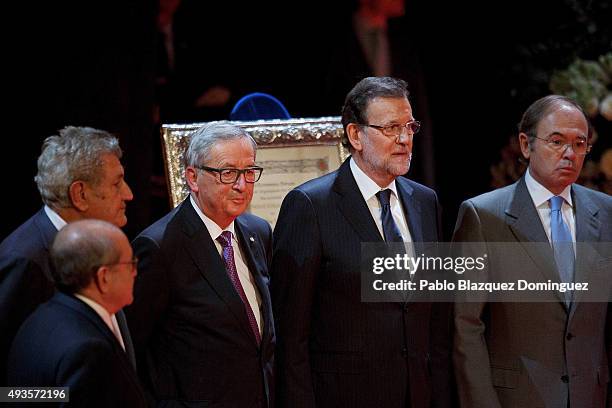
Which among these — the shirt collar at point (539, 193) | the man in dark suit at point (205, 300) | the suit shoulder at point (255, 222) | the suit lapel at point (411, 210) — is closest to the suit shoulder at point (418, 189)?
the suit lapel at point (411, 210)

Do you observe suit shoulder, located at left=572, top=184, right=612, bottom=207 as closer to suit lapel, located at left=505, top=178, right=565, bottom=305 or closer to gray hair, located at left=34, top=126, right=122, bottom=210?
suit lapel, located at left=505, top=178, right=565, bottom=305

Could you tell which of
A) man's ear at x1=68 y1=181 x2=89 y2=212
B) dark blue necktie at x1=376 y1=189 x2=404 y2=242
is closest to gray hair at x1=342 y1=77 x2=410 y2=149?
dark blue necktie at x1=376 y1=189 x2=404 y2=242

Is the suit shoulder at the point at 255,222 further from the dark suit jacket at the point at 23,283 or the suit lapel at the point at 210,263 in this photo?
the dark suit jacket at the point at 23,283

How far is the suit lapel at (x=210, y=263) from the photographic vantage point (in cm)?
323

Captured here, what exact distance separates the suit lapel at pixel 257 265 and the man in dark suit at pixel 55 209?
422 mm

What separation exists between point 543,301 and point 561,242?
0.23 m

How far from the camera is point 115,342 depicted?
273 centimetres

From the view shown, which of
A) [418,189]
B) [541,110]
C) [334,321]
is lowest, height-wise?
[334,321]

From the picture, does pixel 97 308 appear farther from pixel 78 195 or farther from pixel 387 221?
pixel 387 221

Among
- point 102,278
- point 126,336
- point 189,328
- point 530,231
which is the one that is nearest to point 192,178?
point 189,328

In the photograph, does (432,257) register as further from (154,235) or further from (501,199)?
(154,235)

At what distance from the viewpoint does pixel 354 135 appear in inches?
139

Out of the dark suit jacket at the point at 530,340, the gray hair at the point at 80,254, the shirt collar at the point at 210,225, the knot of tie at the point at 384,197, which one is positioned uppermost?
the knot of tie at the point at 384,197

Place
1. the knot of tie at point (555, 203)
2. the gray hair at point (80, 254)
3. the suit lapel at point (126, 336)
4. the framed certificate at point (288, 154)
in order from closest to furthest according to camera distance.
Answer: the gray hair at point (80, 254) < the suit lapel at point (126, 336) < the knot of tie at point (555, 203) < the framed certificate at point (288, 154)
